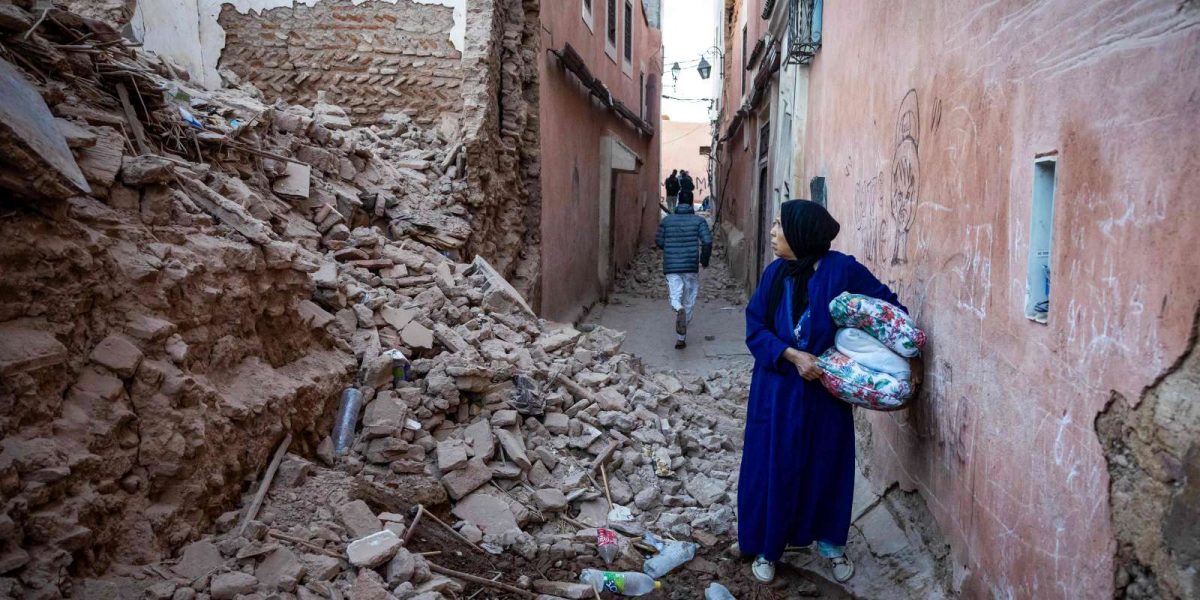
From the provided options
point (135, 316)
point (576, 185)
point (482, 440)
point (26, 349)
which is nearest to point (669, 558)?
point (482, 440)

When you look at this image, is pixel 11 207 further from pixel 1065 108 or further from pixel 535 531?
pixel 1065 108

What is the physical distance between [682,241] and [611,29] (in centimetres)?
804

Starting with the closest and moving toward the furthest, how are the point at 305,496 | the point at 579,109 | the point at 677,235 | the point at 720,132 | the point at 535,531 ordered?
the point at 305,496 < the point at 535,531 < the point at 677,235 < the point at 579,109 < the point at 720,132

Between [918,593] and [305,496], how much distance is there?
8.99ft

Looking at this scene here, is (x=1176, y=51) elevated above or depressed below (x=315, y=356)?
above

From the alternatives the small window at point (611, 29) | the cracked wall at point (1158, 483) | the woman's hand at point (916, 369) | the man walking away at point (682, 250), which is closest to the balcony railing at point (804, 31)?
the man walking away at point (682, 250)

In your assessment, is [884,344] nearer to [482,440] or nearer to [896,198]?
[896,198]

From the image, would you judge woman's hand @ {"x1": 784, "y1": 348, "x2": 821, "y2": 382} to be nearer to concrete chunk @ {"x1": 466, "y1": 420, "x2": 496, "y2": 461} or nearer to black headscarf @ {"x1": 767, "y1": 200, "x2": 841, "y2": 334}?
black headscarf @ {"x1": 767, "y1": 200, "x2": 841, "y2": 334}

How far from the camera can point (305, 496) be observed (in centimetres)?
344

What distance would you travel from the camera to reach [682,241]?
29.6 ft

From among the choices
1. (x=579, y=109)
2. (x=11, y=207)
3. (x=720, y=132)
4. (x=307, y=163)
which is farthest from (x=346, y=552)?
(x=720, y=132)

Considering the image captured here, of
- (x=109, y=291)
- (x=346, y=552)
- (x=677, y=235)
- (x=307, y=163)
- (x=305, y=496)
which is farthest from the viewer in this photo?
(x=677, y=235)

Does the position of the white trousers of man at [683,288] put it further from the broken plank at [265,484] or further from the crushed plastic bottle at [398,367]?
the broken plank at [265,484]

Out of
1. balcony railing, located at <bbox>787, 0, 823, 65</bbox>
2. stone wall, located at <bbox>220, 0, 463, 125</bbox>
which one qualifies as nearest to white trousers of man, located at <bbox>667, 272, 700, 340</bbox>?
balcony railing, located at <bbox>787, 0, 823, 65</bbox>
